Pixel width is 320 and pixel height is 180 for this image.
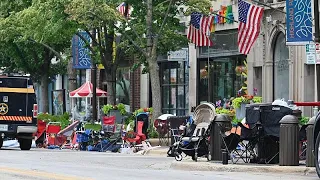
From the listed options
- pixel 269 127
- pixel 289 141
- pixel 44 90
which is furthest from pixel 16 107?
pixel 44 90

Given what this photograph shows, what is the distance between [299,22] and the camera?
28.7 meters

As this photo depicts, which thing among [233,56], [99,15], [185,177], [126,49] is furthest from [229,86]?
[185,177]

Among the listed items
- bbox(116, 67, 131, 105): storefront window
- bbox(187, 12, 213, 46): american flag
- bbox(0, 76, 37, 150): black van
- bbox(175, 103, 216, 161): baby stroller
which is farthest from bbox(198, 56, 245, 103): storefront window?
bbox(175, 103, 216, 161): baby stroller

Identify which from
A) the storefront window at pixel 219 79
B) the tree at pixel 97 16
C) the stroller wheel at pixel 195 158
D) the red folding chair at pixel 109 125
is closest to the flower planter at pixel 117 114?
the tree at pixel 97 16

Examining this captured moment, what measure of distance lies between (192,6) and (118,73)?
16.2m

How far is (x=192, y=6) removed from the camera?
34531 mm

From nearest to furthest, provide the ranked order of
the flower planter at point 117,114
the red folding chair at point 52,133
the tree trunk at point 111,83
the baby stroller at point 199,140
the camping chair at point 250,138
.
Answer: the camping chair at point 250,138 < the baby stroller at point 199,140 < the red folding chair at point 52,133 < the flower planter at point 117,114 < the tree trunk at point 111,83

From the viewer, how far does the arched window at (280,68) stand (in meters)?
37.2

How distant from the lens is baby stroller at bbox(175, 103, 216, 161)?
70.9ft

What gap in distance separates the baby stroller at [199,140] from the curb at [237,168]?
2.14ft

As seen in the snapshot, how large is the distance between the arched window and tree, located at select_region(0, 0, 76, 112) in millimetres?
7939

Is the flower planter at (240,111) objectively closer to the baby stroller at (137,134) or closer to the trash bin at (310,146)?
the baby stroller at (137,134)

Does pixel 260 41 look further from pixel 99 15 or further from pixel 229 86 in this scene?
pixel 99 15

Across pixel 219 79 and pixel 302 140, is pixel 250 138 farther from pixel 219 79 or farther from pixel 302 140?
pixel 219 79
